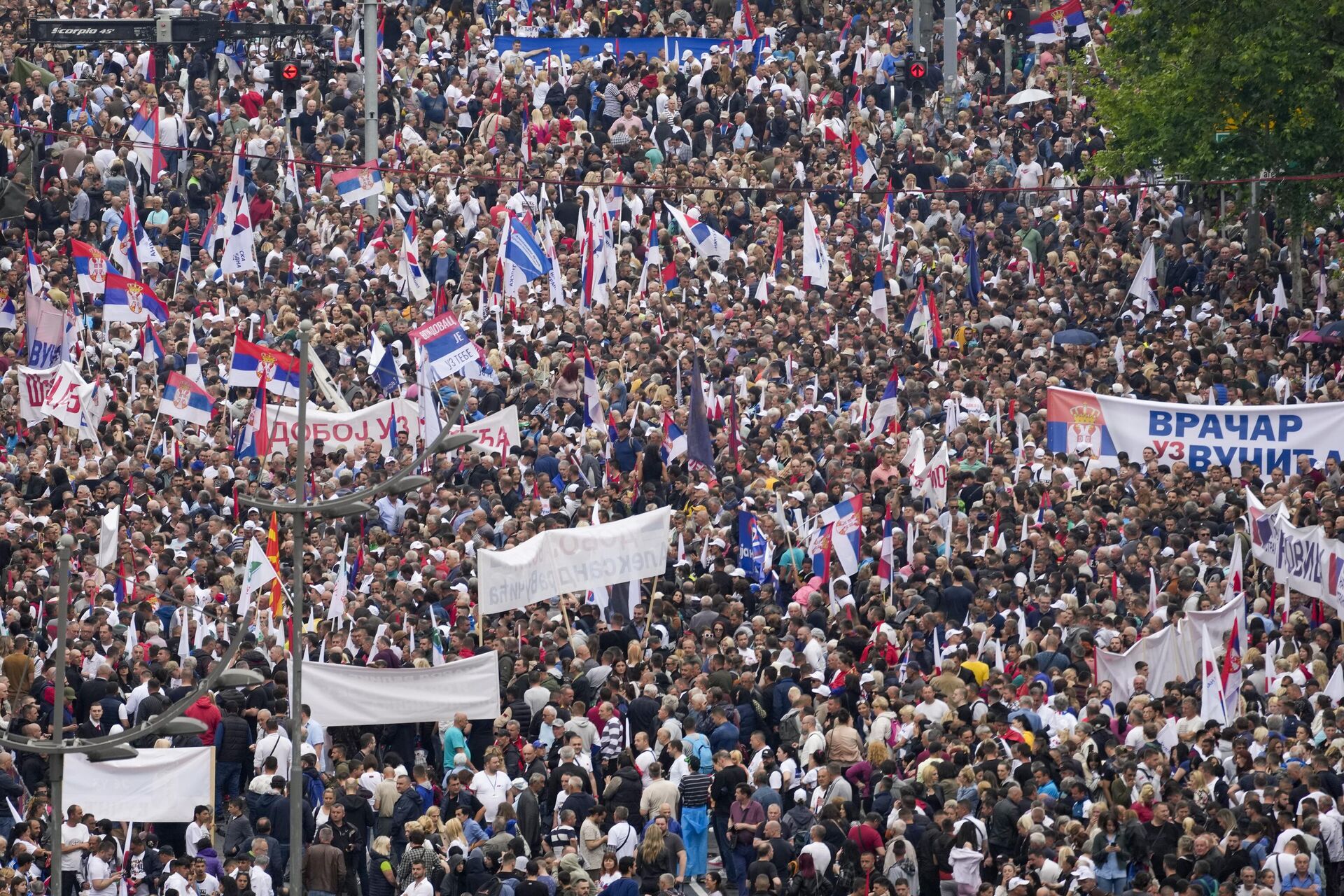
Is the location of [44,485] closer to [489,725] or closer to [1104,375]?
[489,725]

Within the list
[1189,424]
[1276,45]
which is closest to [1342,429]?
[1189,424]

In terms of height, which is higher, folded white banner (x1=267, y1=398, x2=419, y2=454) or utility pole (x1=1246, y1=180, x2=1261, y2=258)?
utility pole (x1=1246, y1=180, x2=1261, y2=258)

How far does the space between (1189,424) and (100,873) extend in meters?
12.0

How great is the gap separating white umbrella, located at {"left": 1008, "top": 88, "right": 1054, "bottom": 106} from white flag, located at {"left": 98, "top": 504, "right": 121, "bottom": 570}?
19130mm

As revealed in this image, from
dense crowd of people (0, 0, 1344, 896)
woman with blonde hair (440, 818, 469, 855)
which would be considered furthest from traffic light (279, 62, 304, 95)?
woman with blonde hair (440, 818, 469, 855)

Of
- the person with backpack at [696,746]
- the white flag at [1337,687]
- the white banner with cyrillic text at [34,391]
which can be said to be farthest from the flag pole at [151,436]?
the white flag at [1337,687]

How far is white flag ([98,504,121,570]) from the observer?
2572cm

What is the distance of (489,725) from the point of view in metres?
22.7

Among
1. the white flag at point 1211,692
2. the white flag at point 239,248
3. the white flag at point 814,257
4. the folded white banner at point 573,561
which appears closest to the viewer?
the white flag at point 1211,692

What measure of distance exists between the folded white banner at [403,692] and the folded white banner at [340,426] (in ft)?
22.9

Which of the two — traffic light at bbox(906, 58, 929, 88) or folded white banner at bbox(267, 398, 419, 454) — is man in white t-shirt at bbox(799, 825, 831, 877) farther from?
traffic light at bbox(906, 58, 929, 88)

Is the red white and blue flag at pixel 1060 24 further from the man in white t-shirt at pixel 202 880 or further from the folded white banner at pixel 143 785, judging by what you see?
the man in white t-shirt at pixel 202 880

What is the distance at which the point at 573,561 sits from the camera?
24.6 meters

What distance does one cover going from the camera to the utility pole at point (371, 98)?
123 feet
